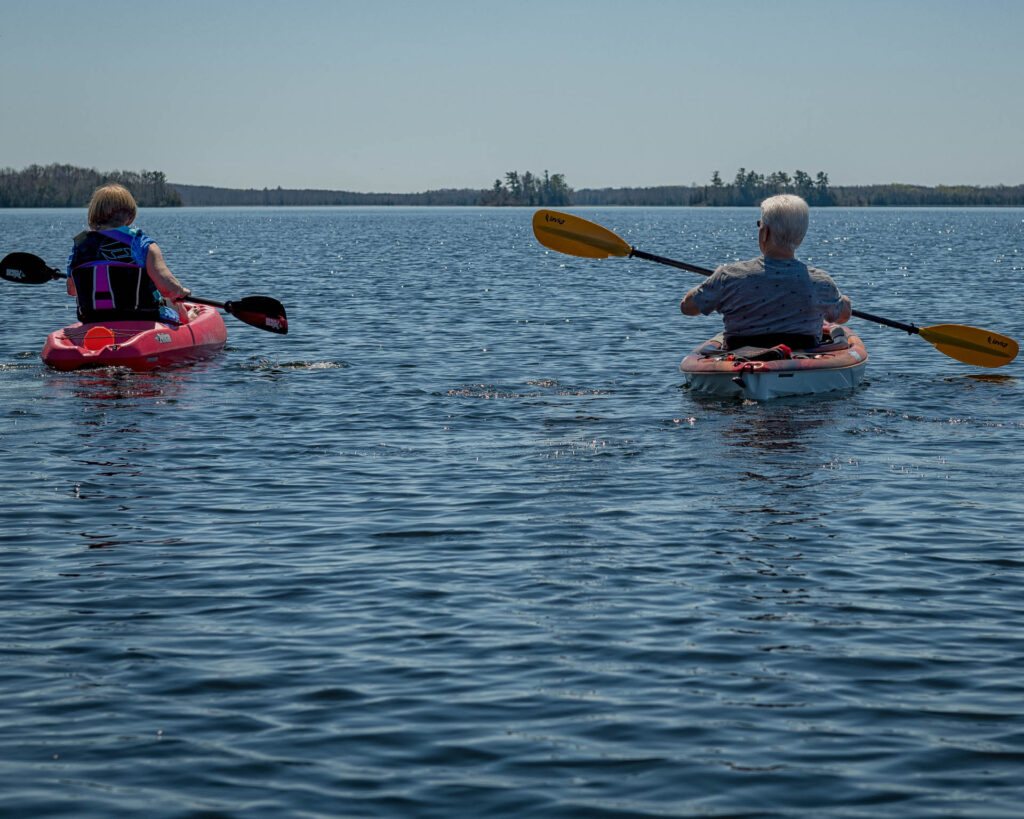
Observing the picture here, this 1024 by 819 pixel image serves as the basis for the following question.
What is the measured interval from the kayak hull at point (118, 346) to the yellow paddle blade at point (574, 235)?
13.5 feet

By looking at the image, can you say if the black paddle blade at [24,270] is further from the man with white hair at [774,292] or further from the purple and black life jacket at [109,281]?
the man with white hair at [774,292]

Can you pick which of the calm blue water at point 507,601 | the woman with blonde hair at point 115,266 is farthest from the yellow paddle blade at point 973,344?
the woman with blonde hair at point 115,266

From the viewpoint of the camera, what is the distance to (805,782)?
14.5ft

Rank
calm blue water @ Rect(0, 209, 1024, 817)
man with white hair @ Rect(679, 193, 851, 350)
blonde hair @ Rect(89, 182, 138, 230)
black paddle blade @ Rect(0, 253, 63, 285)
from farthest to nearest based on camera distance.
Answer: black paddle blade @ Rect(0, 253, 63, 285)
blonde hair @ Rect(89, 182, 138, 230)
man with white hair @ Rect(679, 193, 851, 350)
calm blue water @ Rect(0, 209, 1024, 817)

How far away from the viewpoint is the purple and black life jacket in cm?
1387

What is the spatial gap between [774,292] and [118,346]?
669 cm

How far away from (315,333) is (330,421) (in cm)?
891

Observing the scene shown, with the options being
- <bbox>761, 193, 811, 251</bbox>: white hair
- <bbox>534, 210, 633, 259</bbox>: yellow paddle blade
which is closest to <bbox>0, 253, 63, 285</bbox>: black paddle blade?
<bbox>534, 210, 633, 259</bbox>: yellow paddle blade

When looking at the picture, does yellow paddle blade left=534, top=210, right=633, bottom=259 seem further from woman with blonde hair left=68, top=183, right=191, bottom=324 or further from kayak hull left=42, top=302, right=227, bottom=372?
kayak hull left=42, top=302, right=227, bottom=372

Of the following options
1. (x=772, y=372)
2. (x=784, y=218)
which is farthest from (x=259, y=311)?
(x=784, y=218)

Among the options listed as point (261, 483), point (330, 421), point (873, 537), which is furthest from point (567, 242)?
point (873, 537)

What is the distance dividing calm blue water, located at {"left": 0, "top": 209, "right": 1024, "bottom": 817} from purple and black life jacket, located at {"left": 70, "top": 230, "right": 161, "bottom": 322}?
98 cm

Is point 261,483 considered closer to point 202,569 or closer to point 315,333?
point 202,569

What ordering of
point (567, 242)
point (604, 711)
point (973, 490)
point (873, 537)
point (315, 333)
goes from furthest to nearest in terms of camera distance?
point (315, 333) → point (567, 242) → point (973, 490) → point (873, 537) → point (604, 711)
